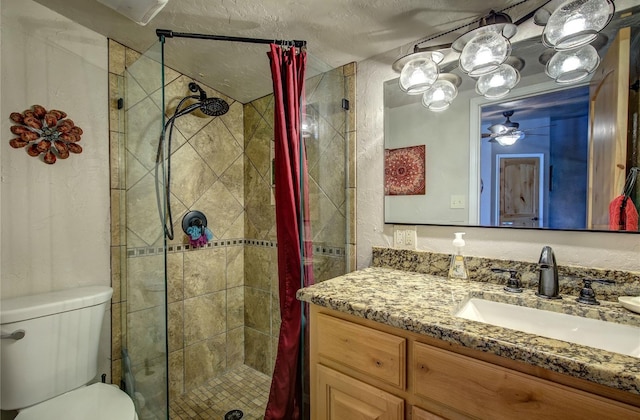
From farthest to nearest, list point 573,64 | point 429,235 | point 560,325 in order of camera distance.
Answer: point 429,235, point 573,64, point 560,325

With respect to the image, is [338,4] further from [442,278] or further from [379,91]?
[442,278]

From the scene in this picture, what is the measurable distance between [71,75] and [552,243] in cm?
223

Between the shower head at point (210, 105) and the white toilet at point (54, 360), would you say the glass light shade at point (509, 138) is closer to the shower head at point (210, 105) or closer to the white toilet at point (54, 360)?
the shower head at point (210, 105)

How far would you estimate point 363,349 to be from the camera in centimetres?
93

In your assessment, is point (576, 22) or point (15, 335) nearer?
point (576, 22)

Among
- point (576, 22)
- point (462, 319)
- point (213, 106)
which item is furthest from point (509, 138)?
point (213, 106)

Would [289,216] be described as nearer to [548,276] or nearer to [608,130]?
[548,276]

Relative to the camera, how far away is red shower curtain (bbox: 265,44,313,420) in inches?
49.2

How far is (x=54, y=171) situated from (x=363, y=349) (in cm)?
154

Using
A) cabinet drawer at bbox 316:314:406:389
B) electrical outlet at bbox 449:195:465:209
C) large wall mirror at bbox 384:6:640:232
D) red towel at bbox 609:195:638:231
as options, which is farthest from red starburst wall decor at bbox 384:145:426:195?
cabinet drawer at bbox 316:314:406:389

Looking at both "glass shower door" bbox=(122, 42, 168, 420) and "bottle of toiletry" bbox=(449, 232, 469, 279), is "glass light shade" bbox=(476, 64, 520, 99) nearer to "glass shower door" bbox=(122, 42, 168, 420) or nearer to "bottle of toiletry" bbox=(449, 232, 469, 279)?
"bottle of toiletry" bbox=(449, 232, 469, 279)

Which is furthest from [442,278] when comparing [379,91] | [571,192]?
[379,91]

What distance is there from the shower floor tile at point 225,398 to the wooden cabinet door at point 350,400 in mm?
913

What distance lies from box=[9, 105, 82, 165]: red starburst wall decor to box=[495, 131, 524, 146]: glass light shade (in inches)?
75.9
